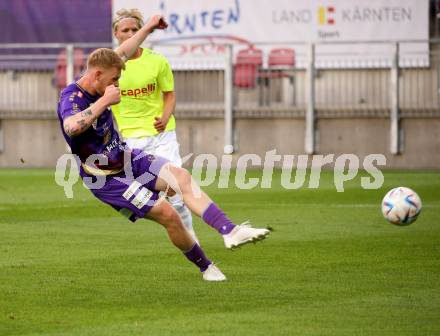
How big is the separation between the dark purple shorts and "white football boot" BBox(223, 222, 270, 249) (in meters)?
0.72

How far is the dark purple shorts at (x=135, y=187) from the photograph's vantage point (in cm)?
1038

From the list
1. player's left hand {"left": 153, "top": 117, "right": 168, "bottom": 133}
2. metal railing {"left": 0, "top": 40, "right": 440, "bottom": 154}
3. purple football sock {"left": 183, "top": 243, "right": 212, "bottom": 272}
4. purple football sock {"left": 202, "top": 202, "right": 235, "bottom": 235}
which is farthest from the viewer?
metal railing {"left": 0, "top": 40, "right": 440, "bottom": 154}

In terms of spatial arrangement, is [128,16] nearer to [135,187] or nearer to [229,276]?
[135,187]

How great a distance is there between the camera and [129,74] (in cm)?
1312

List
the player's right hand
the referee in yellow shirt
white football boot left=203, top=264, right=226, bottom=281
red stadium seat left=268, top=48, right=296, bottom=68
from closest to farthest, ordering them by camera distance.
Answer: the player's right hand < white football boot left=203, top=264, right=226, bottom=281 < the referee in yellow shirt < red stadium seat left=268, top=48, right=296, bottom=68

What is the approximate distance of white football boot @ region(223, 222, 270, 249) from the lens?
32.8ft

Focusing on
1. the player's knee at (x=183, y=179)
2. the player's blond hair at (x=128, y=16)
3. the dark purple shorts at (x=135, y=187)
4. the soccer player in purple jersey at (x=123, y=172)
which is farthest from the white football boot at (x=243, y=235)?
Answer: the player's blond hair at (x=128, y=16)

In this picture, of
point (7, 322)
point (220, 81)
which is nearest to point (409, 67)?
point (220, 81)

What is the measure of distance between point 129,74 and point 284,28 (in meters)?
17.3

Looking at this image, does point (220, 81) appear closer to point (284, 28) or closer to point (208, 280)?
point (284, 28)

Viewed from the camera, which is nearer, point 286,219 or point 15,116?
point 286,219

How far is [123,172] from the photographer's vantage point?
10539 mm

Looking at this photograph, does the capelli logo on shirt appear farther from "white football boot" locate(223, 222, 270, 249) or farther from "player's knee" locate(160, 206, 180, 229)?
"white football boot" locate(223, 222, 270, 249)

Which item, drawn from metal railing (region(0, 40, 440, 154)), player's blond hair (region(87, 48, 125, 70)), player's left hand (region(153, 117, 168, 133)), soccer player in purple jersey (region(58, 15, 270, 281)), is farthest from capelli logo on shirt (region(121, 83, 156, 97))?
metal railing (region(0, 40, 440, 154))
